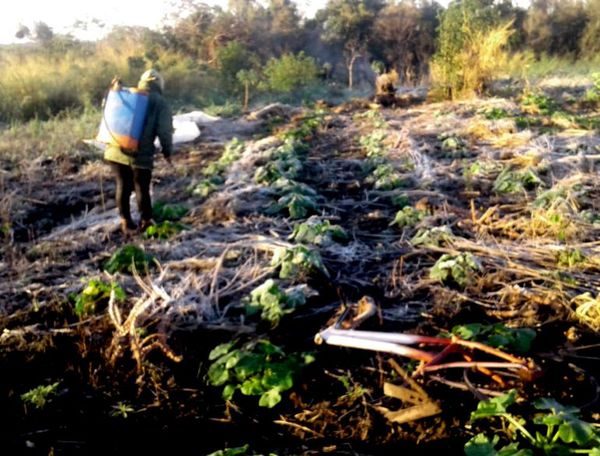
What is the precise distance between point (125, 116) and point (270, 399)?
9.75 feet

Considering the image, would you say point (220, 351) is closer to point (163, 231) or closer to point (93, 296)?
point (93, 296)

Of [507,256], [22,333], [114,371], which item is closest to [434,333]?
[507,256]

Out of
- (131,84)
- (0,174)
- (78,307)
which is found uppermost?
(131,84)

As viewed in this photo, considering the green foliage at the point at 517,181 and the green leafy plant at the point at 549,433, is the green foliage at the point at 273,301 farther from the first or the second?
the green foliage at the point at 517,181

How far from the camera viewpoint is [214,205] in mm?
5133

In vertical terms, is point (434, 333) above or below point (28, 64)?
below

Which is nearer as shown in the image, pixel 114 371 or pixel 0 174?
pixel 114 371

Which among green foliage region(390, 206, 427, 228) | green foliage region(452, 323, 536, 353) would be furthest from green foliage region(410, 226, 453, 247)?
green foliage region(452, 323, 536, 353)

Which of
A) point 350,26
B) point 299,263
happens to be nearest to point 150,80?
point 299,263

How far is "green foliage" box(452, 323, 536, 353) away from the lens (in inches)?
95.0

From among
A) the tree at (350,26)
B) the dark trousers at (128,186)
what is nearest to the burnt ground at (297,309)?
the dark trousers at (128,186)

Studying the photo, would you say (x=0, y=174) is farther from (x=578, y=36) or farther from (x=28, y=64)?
(x=578, y=36)

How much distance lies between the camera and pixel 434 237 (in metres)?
3.88

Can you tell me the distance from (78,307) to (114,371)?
2.05 ft
